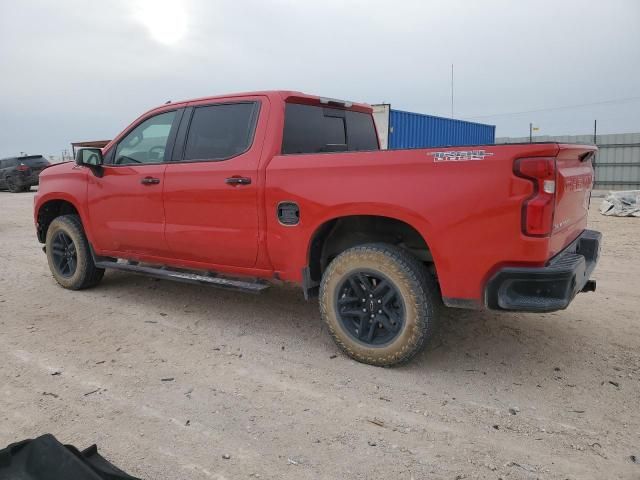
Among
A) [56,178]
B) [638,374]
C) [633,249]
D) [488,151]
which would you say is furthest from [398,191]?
[633,249]

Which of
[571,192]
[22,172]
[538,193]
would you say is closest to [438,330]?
[571,192]

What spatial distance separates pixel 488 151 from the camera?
2914 mm

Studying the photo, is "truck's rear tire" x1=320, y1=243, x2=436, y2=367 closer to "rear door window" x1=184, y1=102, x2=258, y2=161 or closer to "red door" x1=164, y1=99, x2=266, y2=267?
"red door" x1=164, y1=99, x2=266, y2=267

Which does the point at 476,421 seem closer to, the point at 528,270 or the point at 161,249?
the point at 528,270

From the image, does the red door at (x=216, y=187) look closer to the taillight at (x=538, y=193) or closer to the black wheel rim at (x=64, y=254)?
the black wheel rim at (x=64, y=254)

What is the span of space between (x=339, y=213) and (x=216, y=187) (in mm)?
1137

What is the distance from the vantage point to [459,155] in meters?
3.00

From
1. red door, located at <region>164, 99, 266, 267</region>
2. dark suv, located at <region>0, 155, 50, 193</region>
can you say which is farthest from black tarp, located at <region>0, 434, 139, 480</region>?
dark suv, located at <region>0, 155, 50, 193</region>

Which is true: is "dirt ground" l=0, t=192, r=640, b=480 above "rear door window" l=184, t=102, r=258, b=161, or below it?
below

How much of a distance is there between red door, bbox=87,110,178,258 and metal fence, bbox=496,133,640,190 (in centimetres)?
1867

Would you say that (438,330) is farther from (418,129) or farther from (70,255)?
(418,129)

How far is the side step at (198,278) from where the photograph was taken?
13.1 ft

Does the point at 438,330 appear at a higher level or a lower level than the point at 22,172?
lower

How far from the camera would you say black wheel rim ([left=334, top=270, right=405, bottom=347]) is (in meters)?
3.44
